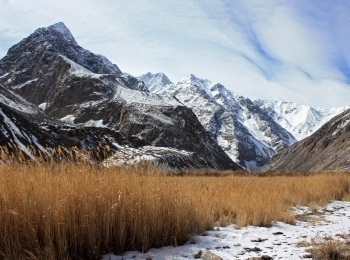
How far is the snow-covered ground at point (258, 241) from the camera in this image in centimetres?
442

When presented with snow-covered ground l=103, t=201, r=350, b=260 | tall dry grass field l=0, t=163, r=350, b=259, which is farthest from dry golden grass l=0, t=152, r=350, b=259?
snow-covered ground l=103, t=201, r=350, b=260

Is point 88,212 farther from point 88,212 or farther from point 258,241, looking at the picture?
point 258,241

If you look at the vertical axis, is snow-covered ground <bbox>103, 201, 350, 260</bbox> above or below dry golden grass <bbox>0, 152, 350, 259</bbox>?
below

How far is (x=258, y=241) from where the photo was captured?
5.18 meters

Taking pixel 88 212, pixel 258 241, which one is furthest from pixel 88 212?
pixel 258 241

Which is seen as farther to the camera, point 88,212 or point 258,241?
point 258,241

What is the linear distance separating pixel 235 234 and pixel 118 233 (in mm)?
1979

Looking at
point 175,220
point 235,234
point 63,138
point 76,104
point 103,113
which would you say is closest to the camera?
point 175,220

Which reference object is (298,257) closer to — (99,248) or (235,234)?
(235,234)

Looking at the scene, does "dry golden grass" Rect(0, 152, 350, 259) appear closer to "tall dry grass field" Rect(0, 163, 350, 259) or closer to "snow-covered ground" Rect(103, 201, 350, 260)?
"tall dry grass field" Rect(0, 163, 350, 259)

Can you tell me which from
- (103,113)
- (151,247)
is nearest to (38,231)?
(151,247)

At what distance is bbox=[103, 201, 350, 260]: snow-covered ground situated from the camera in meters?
4.42

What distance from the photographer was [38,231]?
4.21m

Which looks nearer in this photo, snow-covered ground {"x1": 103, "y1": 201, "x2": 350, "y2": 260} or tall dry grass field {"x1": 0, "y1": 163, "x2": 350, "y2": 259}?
tall dry grass field {"x1": 0, "y1": 163, "x2": 350, "y2": 259}
